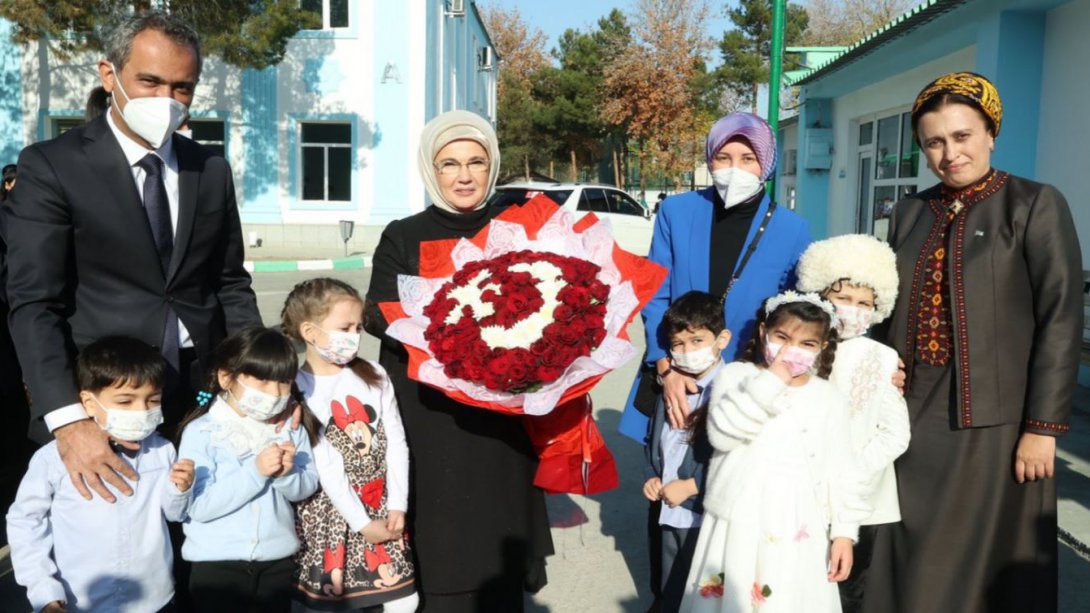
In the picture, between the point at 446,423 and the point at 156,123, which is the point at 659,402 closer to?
the point at 446,423

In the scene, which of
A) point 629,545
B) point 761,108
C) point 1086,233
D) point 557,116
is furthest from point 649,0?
point 629,545

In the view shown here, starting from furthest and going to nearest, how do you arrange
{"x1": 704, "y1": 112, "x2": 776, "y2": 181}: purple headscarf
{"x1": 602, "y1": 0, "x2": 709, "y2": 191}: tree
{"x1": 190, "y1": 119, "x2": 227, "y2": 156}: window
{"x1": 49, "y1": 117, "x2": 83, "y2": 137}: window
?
{"x1": 602, "y1": 0, "x2": 709, "y2": 191}: tree → {"x1": 190, "y1": 119, "x2": 227, "y2": 156}: window → {"x1": 49, "y1": 117, "x2": 83, "y2": 137}: window → {"x1": 704, "y1": 112, "x2": 776, "y2": 181}: purple headscarf

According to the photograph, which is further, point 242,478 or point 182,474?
point 242,478

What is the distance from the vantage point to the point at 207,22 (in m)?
15.7

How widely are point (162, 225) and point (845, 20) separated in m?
40.0

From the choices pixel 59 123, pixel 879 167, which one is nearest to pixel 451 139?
pixel 879 167

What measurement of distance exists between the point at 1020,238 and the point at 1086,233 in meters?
5.79

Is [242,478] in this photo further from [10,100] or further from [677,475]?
[10,100]

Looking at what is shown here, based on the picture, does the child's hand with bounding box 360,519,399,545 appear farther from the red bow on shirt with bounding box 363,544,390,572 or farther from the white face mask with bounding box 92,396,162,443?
the white face mask with bounding box 92,396,162,443

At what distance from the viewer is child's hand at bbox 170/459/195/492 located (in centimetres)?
239

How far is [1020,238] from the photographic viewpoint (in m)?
2.72

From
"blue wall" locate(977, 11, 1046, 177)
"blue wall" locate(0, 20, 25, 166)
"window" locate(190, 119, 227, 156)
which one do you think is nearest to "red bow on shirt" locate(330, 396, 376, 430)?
"blue wall" locate(977, 11, 1046, 177)

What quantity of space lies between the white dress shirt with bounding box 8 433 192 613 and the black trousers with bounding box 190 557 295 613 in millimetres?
114

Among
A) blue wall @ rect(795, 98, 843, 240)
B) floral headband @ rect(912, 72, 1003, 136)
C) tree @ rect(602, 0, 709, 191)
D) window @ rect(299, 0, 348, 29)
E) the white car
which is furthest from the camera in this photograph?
tree @ rect(602, 0, 709, 191)
